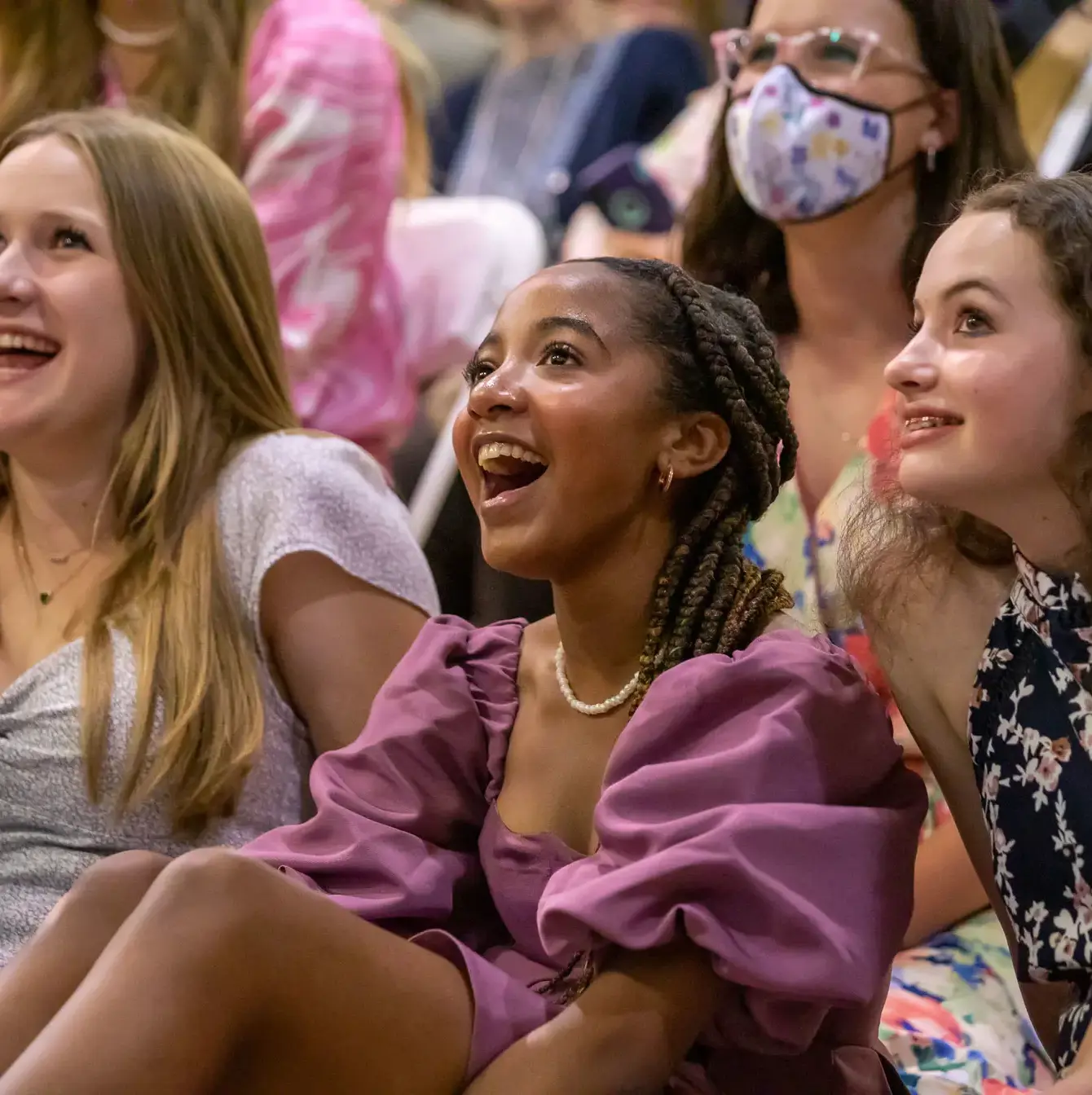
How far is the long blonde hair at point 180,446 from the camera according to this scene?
5.25 feet

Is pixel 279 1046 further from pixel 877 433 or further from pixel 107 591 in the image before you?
pixel 877 433

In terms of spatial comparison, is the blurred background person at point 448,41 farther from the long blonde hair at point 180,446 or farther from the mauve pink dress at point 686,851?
the mauve pink dress at point 686,851

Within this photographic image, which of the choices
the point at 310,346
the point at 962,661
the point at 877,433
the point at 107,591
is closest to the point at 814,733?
the point at 962,661

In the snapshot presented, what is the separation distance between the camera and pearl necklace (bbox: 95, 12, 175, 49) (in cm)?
241

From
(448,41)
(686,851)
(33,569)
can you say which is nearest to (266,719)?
(33,569)

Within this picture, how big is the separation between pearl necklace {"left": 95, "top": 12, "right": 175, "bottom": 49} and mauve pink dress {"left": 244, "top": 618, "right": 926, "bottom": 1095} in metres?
1.34

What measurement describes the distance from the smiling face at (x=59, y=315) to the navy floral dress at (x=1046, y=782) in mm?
931

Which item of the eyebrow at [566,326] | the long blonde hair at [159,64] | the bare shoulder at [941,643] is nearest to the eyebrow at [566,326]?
the eyebrow at [566,326]

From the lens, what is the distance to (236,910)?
44.7 inches

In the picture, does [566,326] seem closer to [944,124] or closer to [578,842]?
[578,842]

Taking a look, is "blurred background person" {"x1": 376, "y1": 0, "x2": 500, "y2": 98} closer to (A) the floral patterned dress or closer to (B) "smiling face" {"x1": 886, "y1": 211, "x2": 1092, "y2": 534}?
(A) the floral patterned dress

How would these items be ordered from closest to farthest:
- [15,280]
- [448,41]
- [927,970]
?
[927,970], [15,280], [448,41]

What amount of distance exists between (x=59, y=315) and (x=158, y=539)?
0.25 m

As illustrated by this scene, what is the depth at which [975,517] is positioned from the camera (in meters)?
1.38
